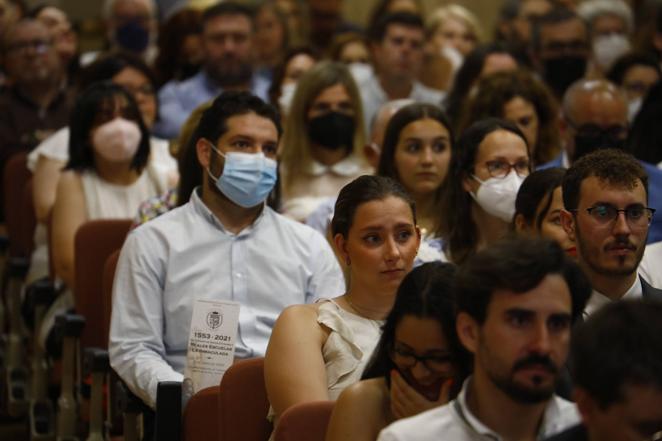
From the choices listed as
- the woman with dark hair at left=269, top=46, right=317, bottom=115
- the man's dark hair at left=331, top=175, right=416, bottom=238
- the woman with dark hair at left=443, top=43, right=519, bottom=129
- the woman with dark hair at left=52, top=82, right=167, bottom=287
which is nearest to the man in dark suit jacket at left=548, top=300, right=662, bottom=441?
the man's dark hair at left=331, top=175, right=416, bottom=238

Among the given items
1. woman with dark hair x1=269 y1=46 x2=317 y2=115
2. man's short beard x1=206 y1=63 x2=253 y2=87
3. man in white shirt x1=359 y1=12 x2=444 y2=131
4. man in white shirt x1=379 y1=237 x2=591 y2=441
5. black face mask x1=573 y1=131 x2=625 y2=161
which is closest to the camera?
man in white shirt x1=379 y1=237 x2=591 y2=441

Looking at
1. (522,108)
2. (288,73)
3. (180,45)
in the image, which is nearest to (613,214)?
(522,108)

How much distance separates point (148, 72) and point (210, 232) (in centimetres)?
228

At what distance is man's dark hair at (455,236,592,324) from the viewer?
239 cm

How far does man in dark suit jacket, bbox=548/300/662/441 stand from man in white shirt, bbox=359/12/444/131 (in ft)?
16.6

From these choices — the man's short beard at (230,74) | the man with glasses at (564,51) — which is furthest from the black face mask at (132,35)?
the man with glasses at (564,51)

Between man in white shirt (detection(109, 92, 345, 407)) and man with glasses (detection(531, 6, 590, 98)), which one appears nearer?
man in white shirt (detection(109, 92, 345, 407))

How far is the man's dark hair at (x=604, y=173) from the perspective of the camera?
11.3 ft

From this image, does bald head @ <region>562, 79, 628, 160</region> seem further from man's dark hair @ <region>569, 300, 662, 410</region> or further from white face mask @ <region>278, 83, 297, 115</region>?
man's dark hair @ <region>569, 300, 662, 410</region>

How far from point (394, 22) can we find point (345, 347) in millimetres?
4256

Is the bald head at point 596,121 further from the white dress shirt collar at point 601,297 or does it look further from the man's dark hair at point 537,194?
the white dress shirt collar at point 601,297

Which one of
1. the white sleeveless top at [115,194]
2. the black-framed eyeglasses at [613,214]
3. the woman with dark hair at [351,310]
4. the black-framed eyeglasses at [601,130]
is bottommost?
the white sleeveless top at [115,194]

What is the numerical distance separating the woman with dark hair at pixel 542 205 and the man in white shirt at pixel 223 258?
59cm

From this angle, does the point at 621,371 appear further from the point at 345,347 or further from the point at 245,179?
the point at 245,179
